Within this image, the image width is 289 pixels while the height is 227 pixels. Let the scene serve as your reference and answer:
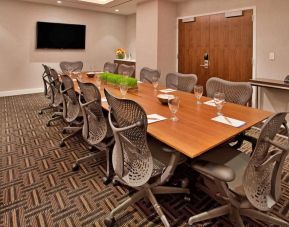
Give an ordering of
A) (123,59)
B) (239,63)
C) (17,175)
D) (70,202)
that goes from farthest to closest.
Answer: (123,59) < (239,63) < (17,175) < (70,202)

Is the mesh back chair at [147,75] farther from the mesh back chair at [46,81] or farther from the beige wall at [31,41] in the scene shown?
the beige wall at [31,41]

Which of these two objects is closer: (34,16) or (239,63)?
(239,63)

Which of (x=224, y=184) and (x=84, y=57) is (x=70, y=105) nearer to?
(x=224, y=184)

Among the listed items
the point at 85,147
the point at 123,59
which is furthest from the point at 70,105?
the point at 123,59

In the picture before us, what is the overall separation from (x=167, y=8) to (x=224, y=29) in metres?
1.56

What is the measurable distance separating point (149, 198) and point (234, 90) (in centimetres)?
154

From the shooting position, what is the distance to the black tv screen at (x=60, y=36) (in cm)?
651

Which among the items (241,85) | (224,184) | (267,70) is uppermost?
(267,70)

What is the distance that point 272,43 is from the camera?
3.94 meters

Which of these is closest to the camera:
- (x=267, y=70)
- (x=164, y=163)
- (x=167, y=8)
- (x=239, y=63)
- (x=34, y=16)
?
(x=164, y=163)

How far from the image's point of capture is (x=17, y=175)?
243 centimetres

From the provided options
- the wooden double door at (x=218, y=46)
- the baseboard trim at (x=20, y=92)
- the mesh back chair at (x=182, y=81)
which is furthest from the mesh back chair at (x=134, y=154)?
the baseboard trim at (x=20, y=92)

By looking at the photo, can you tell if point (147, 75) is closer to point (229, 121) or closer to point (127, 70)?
point (127, 70)

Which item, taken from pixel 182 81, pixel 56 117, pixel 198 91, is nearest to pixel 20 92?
pixel 56 117
